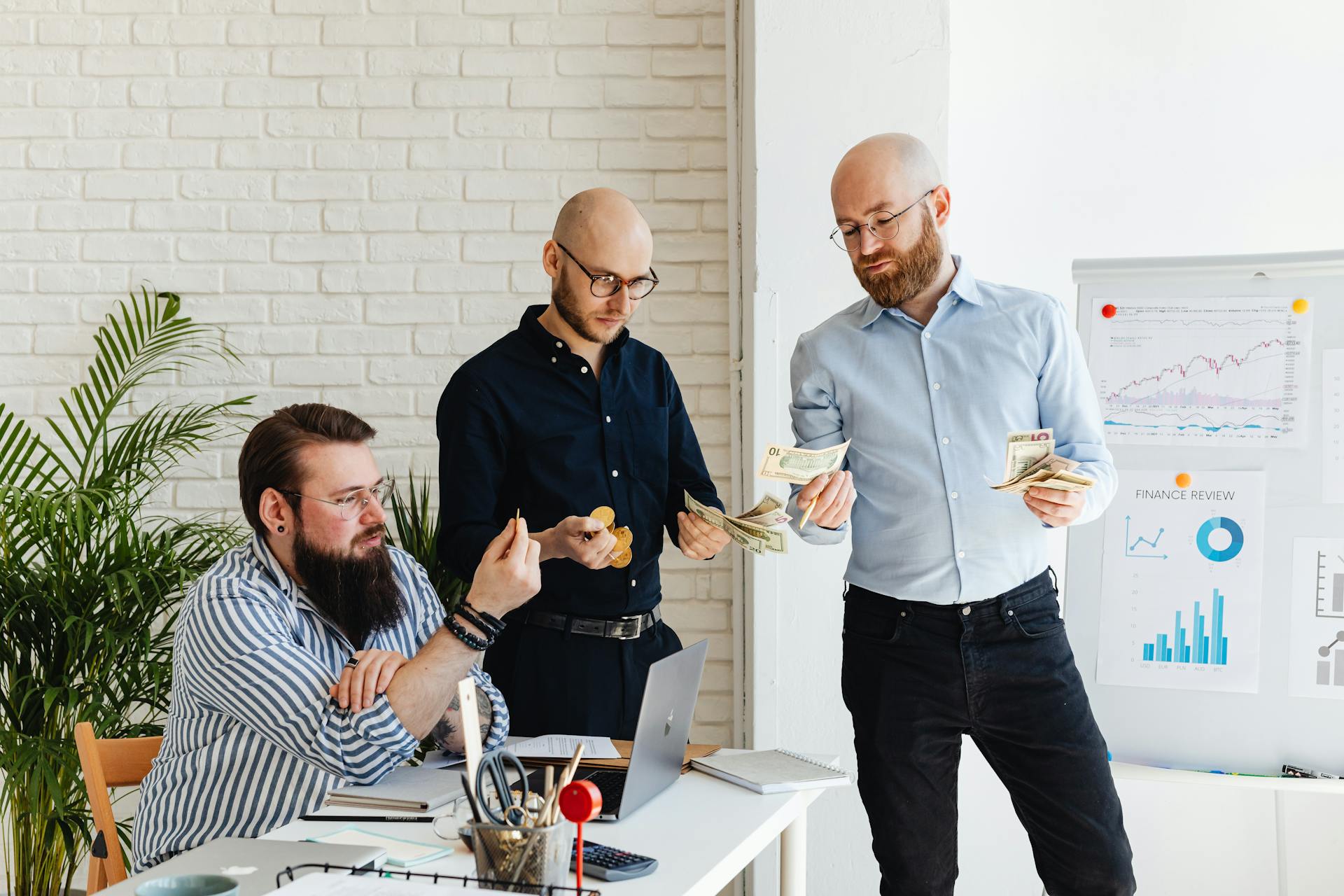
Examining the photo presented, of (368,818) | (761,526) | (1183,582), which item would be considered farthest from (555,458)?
(1183,582)

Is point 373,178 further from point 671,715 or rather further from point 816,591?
point 671,715

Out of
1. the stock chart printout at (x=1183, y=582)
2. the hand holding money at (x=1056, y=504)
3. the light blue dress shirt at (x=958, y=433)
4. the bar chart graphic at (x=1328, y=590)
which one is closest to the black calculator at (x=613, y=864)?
the light blue dress shirt at (x=958, y=433)

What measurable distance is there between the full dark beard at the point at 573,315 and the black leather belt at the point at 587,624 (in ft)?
1.98

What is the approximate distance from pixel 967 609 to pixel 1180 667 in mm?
740

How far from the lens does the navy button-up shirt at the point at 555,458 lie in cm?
239

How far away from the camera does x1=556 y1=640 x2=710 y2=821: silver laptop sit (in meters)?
1.62

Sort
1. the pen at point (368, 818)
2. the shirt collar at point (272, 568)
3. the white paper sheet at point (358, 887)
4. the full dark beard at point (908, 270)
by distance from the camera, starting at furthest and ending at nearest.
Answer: the full dark beard at point (908, 270)
the shirt collar at point (272, 568)
the pen at point (368, 818)
the white paper sheet at point (358, 887)

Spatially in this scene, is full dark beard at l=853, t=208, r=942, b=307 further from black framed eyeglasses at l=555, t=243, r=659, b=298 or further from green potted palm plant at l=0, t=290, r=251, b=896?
green potted palm plant at l=0, t=290, r=251, b=896

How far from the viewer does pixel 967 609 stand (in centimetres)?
218

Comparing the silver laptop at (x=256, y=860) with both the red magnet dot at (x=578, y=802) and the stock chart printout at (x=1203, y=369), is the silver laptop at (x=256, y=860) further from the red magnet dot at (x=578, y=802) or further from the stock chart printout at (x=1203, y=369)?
the stock chart printout at (x=1203, y=369)

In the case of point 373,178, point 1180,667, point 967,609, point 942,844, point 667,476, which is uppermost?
point 373,178

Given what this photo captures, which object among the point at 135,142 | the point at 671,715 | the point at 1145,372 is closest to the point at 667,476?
the point at 671,715

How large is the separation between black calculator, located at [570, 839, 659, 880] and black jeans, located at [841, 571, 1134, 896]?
881 millimetres

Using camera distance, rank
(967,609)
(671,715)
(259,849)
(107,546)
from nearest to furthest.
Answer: (259,849) → (671,715) → (967,609) → (107,546)
